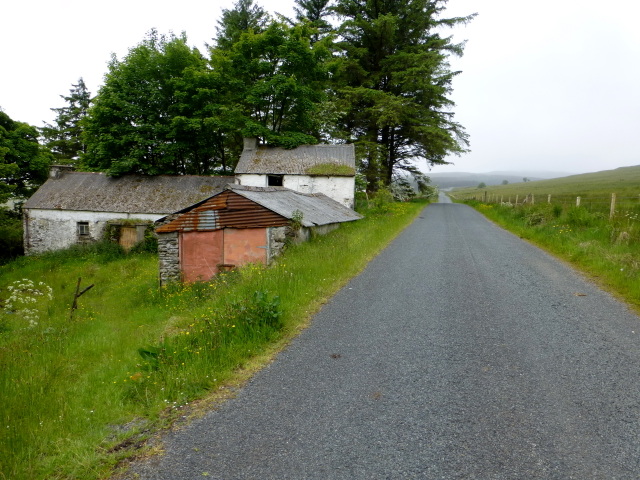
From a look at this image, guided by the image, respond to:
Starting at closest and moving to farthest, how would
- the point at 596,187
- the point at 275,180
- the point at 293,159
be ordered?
1. the point at 275,180
2. the point at 293,159
3. the point at 596,187

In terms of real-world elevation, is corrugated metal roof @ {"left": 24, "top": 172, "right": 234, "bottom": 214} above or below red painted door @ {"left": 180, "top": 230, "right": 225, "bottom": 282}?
above

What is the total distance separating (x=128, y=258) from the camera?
79.8 feet

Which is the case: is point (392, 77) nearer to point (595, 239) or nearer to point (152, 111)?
point (152, 111)

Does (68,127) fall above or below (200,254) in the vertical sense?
above

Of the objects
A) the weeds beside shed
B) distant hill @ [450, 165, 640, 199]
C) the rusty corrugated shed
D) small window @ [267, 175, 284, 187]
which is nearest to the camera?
the weeds beside shed

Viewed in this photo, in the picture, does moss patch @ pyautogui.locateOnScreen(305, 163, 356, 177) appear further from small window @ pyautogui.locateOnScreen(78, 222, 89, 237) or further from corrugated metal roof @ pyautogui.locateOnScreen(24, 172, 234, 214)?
small window @ pyautogui.locateOnScreen(78, 222, 89, 237)

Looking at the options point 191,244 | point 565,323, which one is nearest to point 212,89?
point 191,244

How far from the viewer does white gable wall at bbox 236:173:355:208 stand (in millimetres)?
25797

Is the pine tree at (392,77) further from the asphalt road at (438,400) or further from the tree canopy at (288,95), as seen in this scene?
the asphalt road at (438,400)

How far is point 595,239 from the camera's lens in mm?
11922

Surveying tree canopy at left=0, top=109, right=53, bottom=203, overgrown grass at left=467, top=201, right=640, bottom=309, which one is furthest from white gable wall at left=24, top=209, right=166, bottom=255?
overgrown grass at left=467, top=201, right=640, bottom=309

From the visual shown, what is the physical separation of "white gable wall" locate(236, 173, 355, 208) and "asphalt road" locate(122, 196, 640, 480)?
18807 mm

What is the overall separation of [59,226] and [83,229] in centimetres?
182

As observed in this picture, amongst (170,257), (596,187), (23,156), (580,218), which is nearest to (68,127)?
(23,156)
